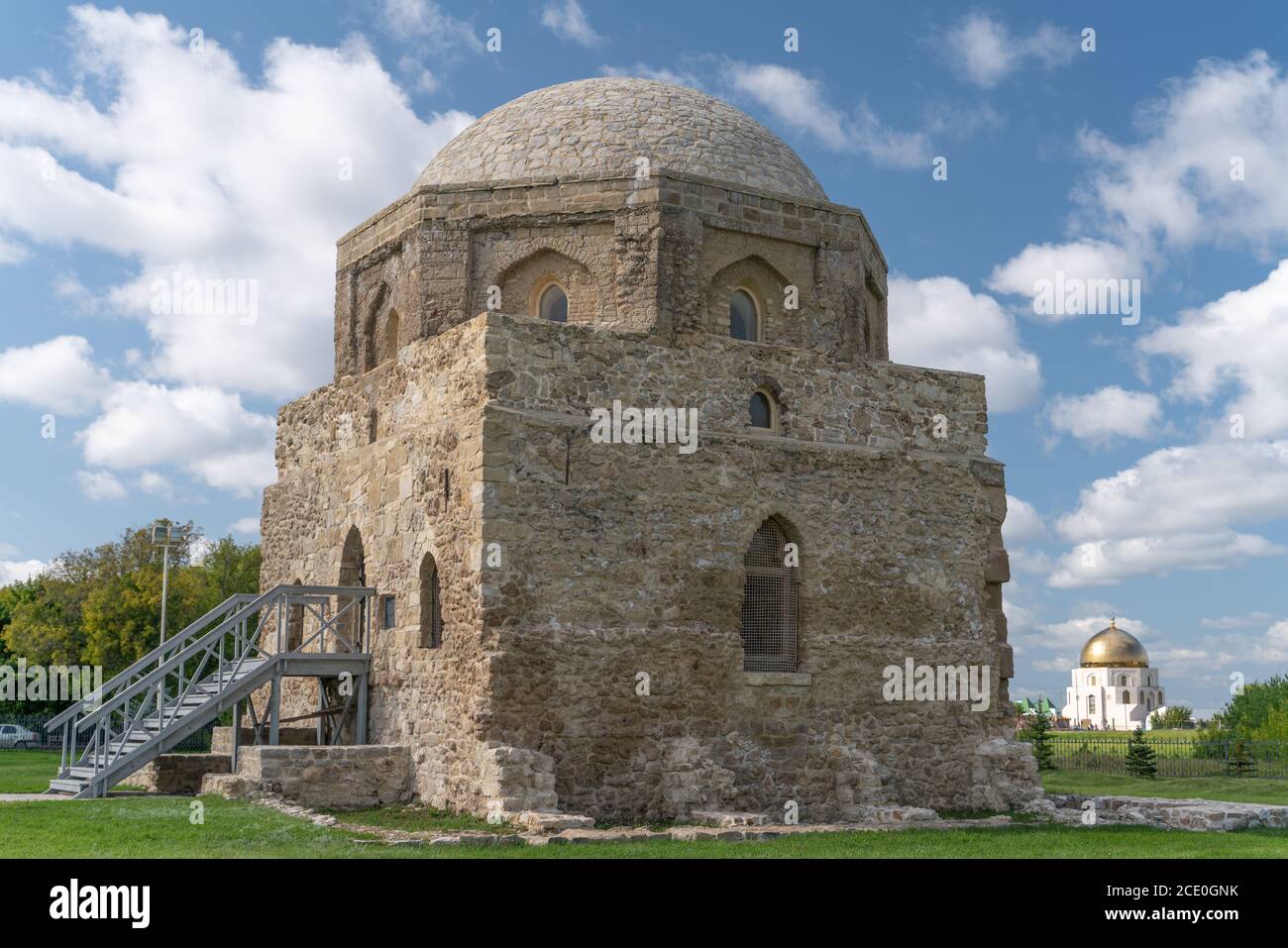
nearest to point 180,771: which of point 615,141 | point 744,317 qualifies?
point 744,317

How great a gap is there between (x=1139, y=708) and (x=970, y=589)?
7091 centimetres

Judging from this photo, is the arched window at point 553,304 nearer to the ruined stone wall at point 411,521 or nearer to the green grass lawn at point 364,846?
the ruined stone wall at point 411,521

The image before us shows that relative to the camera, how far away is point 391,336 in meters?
19.9

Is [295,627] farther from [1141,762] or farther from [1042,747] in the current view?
[1141,762]

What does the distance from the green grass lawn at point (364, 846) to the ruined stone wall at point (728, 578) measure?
8.62 feet

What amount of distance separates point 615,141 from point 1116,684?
242 feet

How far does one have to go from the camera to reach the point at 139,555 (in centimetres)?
4222

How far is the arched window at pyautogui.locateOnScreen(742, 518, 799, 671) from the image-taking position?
55.4 feet

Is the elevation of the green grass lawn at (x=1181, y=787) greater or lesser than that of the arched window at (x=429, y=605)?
lesser

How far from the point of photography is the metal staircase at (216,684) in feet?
52.1

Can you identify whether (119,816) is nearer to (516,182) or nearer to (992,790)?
(516,182)

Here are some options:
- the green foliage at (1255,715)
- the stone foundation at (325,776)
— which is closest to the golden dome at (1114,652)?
the green foliage at (1255,715)

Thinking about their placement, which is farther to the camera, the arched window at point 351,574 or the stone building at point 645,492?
the arched window at point 351,574

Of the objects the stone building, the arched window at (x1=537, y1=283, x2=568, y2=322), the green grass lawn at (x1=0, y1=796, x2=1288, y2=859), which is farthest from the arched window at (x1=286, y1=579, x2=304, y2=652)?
the arched window at (x1=537, y1=283, x2=568, y2=322)
